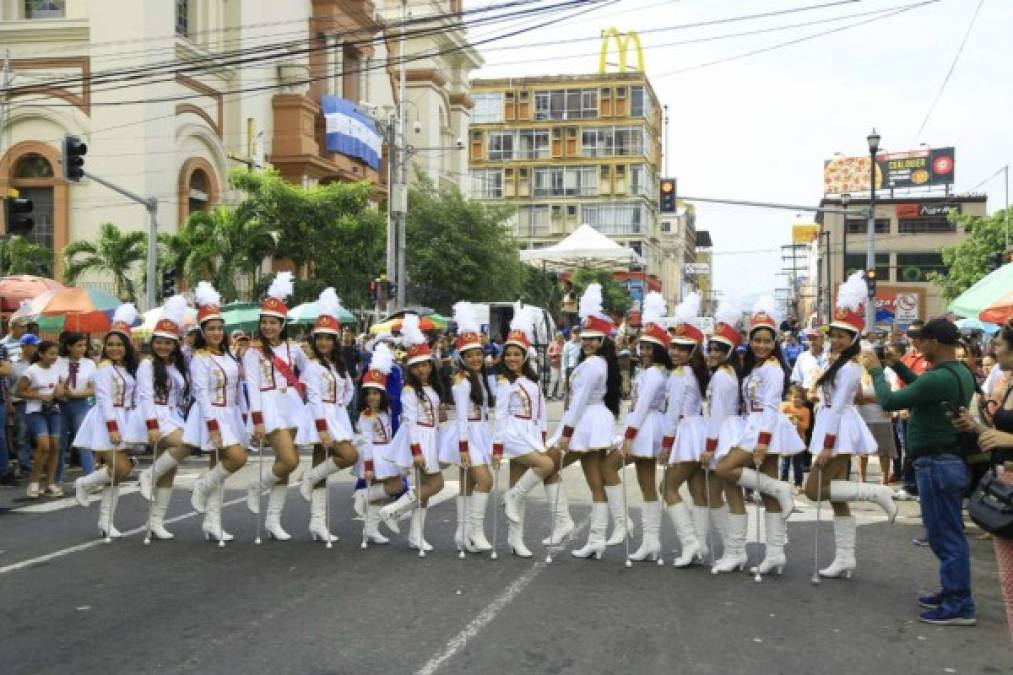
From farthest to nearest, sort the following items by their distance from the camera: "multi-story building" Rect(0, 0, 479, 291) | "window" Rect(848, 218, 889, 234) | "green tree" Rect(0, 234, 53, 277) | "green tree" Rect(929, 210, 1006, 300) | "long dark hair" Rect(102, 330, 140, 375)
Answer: "window" Rect(848, 218, 889, 234)
"green tree" Rect(929, 210, 1006, 300)
"multi-story building" Rect(0, 0, 479, 291)
"green tree" Rect(0, 234, 53, 277)
"long dark hair" Rect(102, 330, 140, 375)

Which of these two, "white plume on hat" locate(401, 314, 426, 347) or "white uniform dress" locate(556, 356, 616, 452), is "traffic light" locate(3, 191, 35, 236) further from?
"white uniform dress" locate(556, 356, 616, 452)

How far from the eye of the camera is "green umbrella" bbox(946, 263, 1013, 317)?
12.5 meters

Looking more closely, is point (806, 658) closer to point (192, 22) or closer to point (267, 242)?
point (267, 242)

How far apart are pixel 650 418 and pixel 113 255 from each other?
2337 cm

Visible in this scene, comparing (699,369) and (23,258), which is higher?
(23,258)

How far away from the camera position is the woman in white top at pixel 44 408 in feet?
43.8

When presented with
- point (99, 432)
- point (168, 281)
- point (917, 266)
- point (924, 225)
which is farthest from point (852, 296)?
point (924, 225)

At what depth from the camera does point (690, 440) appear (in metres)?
8.87

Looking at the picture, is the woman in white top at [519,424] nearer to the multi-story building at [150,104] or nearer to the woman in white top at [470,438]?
the woman in white top at [470,438]

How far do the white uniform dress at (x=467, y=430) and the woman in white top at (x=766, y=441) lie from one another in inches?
78.8

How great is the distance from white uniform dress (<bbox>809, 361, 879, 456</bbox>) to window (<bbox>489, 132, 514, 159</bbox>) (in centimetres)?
8769

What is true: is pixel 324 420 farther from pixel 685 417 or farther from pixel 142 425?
pixel 685 417

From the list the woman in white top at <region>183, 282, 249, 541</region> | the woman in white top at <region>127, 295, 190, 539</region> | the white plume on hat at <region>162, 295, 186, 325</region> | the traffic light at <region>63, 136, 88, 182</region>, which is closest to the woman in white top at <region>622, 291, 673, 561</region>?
the woman in white top at <region>183, 282, 249, 541</region>

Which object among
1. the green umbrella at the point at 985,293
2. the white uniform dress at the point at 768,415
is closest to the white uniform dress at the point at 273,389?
the white uniform dress at the point at 768,415
